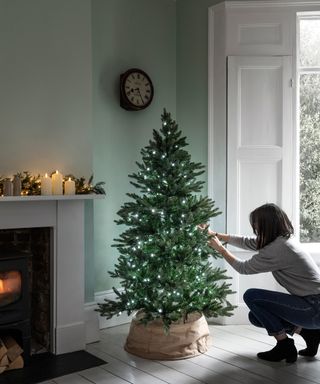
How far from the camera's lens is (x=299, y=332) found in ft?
11.5

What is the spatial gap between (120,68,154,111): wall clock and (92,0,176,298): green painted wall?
0.08 m

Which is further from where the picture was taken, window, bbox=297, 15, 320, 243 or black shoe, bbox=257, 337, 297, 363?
window, bbox=297, 15, 320, 243

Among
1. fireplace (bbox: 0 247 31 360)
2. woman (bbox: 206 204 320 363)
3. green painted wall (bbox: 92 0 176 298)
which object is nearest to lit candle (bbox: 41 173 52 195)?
fireplace (bbox: 0 247 31 360)

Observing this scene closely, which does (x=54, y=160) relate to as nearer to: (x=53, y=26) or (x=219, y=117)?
(x=53, y=26)

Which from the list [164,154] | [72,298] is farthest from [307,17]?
[72,298]

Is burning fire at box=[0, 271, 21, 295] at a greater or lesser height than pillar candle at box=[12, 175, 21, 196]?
lesser

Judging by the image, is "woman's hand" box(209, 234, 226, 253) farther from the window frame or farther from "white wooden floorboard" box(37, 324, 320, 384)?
the window frame

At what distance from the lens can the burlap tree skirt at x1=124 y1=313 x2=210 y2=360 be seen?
3.44 m

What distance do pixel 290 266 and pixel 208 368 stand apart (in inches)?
32.1

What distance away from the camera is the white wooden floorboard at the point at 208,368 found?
10.1 ft

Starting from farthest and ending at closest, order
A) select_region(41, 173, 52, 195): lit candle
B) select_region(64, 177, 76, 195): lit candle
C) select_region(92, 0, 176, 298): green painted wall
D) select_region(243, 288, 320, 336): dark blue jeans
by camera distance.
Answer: select_region(92, 0, 176, 298): green painted wall < select_region(64, 177, 76, 195): lit candle < select_region(41, 173, 52, 195): lit candle < select_region(243, 288, 320, 336): dark blue jeans

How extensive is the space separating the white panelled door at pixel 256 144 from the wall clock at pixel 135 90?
0.68 m

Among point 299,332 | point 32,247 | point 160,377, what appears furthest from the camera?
point 32,247

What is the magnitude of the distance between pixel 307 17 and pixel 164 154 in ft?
5.82
